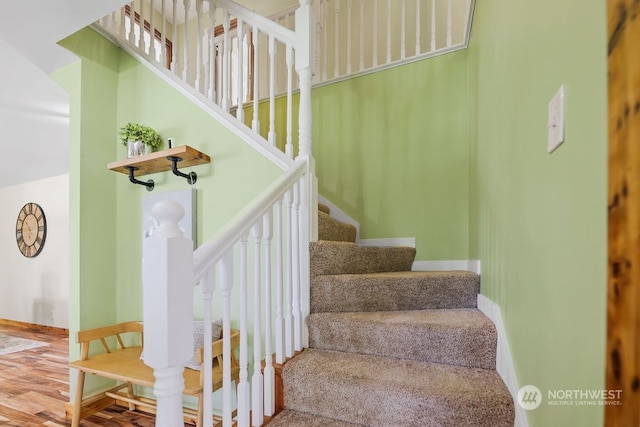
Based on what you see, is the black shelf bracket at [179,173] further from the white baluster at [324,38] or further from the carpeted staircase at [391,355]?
the white baluster at [324,38]

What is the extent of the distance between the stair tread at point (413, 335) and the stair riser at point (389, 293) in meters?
0.06

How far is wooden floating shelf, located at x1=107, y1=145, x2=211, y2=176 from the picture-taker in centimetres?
192

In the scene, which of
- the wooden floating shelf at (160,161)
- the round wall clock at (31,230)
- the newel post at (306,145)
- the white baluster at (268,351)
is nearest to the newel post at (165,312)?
the white baluster at (268,351)

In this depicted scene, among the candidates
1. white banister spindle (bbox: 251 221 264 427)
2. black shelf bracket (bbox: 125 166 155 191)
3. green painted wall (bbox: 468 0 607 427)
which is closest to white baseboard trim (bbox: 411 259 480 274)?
green painted wall (bbox: 468 0 607 427)

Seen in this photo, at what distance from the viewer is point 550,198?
770mm

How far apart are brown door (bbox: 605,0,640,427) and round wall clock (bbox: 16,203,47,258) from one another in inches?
231

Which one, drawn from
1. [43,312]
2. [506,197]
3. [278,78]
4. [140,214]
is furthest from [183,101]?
[43,312]

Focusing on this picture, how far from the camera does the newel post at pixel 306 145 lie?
5.26 ft

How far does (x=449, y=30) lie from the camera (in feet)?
7.70

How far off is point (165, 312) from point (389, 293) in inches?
46.7

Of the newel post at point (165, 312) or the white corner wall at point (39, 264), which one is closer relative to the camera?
the newel post at point (165, 312)

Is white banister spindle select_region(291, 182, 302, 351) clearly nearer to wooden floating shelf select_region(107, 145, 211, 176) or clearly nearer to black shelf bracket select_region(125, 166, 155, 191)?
wooden floating shelf select_region(107, 145, 211, 176)

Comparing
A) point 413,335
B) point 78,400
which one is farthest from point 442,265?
point 78,400

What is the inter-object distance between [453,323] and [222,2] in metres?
2.31
